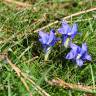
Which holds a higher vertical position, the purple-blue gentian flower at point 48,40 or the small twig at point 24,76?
the purple-blue gentian flower at point 48,40

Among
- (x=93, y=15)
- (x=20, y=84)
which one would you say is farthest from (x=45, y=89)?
(x=93, y=15)

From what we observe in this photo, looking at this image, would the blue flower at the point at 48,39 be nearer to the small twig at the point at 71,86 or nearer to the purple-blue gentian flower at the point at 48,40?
the purple-blue gentian flower at the point at 48,40

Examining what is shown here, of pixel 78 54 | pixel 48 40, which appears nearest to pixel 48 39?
pixel 48 40

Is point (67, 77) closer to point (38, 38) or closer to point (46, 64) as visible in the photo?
point (46, 64)

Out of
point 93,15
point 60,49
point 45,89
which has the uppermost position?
point 93,15

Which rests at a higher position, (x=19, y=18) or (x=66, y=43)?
(x=19, y=18)

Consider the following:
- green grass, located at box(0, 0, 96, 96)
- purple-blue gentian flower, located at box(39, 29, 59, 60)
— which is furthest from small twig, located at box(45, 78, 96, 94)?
purple-blue gentian flower, located at box(39, 29, 59, 60)

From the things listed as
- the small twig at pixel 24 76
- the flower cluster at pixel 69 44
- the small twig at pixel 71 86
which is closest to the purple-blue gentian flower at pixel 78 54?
the flower cluster at pixel 69 44
